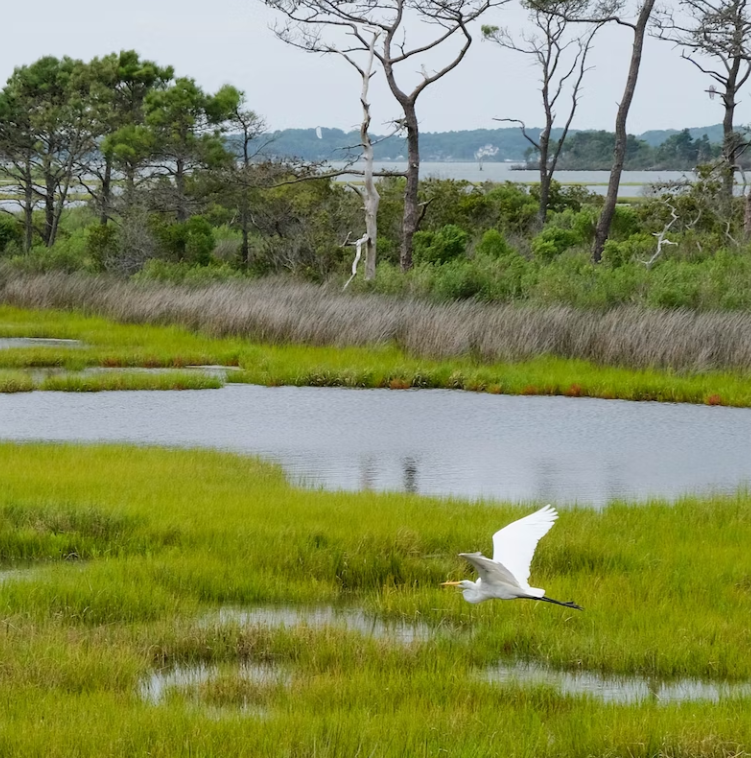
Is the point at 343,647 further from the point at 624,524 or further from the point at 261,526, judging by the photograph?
the point at 624,524

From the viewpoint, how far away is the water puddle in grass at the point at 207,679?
17.6 ft

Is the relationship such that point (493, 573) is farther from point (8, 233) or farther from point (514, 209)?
point (514, 209)

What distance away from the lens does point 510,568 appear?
610 cm

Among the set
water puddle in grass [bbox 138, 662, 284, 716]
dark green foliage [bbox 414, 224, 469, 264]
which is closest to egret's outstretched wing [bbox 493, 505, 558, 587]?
water puddle in grass [bbox 138, 662, 284, 716]

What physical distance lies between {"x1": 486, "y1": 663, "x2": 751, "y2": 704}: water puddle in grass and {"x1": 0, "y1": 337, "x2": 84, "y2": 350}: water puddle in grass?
17.4m

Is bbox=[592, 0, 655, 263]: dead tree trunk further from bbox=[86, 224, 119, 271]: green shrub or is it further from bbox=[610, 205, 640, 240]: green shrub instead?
bbox=[86, 224, 119, 271]: green shrub

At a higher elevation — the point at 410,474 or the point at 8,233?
the point at 8,233

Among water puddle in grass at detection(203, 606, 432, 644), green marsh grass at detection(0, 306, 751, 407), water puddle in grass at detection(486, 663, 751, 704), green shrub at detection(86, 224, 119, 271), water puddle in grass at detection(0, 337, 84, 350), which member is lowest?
water puddle in grass at detection(0, 337, 84, 350)

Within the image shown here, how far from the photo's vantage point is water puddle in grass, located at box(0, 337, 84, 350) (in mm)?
22516

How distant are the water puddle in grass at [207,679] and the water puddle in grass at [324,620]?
49 cm

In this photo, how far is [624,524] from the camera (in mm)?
9172

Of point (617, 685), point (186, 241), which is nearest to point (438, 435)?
point (617, 685)

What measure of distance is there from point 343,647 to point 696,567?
286 cm

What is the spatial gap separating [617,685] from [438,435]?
8493 millimetres
